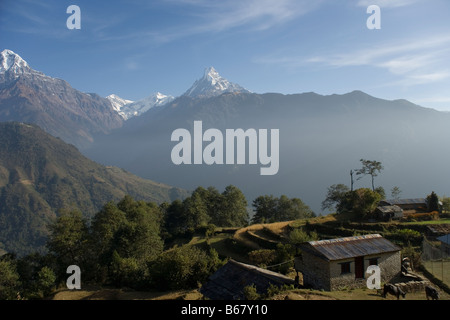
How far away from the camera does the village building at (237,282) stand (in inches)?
775

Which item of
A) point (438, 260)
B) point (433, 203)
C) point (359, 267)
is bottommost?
point (438, 260)

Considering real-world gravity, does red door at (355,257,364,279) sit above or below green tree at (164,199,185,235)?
above

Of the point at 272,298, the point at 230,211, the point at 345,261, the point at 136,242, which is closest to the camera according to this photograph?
the point at 272,298

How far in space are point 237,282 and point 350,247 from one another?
9.15m

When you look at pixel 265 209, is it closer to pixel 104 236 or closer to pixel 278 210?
pixel 278 210

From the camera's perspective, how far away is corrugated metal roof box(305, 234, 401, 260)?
21.8 meters

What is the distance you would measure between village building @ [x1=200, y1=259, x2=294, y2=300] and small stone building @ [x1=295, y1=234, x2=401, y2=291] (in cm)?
265

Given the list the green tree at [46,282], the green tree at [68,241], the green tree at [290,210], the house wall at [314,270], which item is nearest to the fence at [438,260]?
the house wall at [314,270]

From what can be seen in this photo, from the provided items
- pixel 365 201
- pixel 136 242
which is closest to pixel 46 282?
pixel 136 242

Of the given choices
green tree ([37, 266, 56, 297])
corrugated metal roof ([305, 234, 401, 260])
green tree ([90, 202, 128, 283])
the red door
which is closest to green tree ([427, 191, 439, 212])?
corrugated metal roof ([305, 234, 401, 260])

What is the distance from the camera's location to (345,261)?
2184 centimetres

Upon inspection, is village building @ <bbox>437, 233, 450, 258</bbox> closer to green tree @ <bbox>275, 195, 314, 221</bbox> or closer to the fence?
the fence

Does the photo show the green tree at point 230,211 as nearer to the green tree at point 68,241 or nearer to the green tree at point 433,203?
the green tree at point 68,241
